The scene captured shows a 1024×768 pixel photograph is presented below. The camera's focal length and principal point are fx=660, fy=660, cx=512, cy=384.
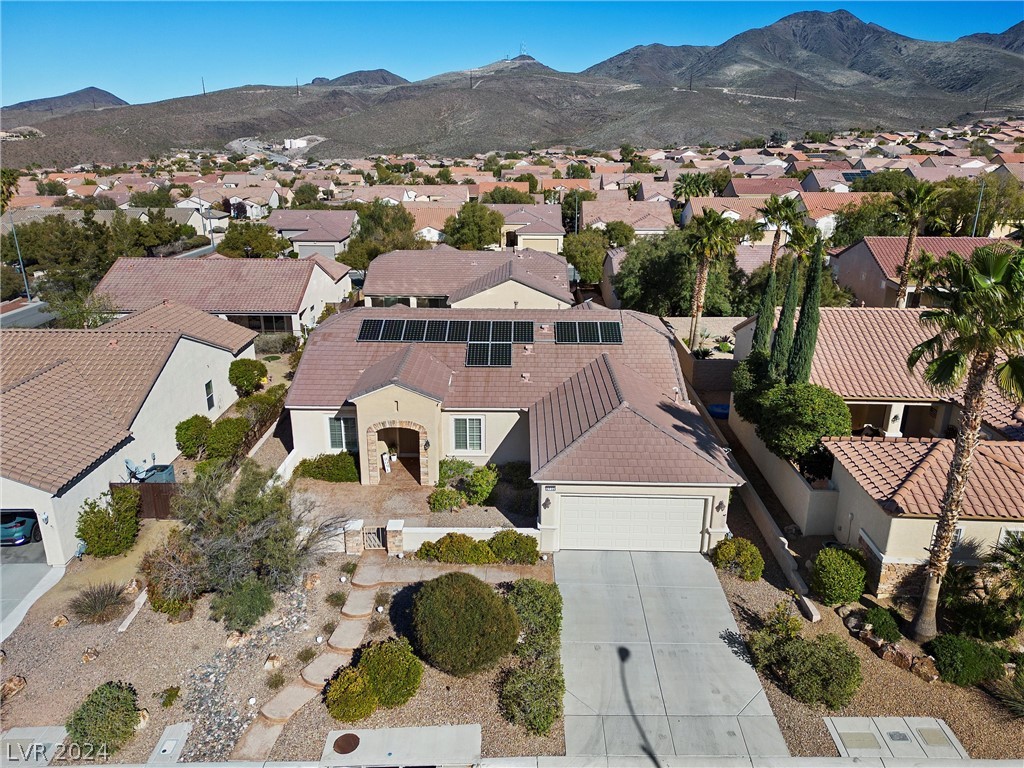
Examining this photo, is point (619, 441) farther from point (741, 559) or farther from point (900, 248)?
point (900, 248)

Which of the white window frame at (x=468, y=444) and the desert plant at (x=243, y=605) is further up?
the white window frame at (x=468, y=444)

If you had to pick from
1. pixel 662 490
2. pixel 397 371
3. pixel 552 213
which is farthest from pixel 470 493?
pixel 552 213

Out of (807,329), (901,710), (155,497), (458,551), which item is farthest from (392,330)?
(901,710)

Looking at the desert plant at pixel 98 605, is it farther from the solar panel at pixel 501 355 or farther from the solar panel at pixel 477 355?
the solar panel at pixel 501 355

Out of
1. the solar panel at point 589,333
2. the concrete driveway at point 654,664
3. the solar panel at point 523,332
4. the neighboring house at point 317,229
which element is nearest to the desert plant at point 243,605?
the concrete driveway at point 654,664

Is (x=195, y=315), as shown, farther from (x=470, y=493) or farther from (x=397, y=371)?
(x=470, y=493)

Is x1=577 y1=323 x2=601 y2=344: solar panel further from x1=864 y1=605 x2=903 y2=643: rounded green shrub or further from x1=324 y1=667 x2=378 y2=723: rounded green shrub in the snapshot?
x1=324 y1=667 x2=378 y2=723: rounded green shrub
